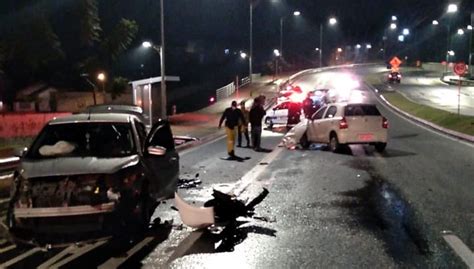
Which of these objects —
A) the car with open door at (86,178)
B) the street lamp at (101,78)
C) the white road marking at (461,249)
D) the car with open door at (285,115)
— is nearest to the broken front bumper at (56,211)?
the car with open door at (86,178)

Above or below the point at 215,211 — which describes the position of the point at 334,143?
below

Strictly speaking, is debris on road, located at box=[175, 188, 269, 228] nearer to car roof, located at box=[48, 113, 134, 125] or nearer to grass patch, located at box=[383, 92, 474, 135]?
car roof, located at box=[48, 113, 134, 125]

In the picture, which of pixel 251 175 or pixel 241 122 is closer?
pixel 251 175

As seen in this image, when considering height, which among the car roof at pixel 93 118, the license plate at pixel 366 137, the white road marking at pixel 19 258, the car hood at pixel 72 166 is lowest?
the white road marking at pixel 19 258

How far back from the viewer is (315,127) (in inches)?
856

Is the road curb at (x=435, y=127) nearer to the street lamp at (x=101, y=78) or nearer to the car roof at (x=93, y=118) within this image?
the car roof at (x=93, y=118)

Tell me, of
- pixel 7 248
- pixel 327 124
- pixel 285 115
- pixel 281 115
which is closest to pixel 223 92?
pixel 281 115

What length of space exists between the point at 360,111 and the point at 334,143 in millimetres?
1361

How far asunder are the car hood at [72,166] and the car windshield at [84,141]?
0.34m

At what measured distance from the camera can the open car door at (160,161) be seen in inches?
357

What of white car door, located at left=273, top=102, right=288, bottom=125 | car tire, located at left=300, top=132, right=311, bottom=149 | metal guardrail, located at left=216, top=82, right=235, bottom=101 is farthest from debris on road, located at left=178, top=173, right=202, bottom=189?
metal guardrail, located at left=216, top=82, right=235, bottom=101

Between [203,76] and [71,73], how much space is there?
29629 mm

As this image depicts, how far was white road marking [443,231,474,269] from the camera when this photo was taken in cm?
705

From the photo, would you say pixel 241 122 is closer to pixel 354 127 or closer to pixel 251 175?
pixel 354 127
